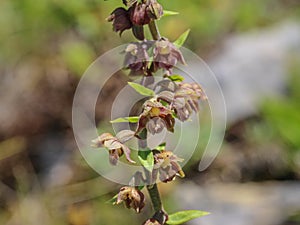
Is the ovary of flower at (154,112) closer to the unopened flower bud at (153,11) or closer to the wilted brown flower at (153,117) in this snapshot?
the wilted brown flower at (153,117)

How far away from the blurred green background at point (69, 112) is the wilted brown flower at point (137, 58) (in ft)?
7.64

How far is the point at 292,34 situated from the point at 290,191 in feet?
8.34

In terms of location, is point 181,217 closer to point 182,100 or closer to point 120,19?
point 182,100

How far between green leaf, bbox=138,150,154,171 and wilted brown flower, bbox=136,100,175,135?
81 millimetres

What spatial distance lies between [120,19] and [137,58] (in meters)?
0.17

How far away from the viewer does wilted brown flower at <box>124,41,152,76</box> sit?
233 centimetres

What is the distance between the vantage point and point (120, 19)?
7.65 feet

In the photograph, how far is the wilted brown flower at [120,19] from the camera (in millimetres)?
2324

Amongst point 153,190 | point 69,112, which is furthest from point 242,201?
point 153,190

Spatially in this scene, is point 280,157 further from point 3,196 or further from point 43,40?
point 43,40

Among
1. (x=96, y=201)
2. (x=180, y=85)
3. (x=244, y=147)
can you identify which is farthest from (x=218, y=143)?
(x=180, y=85)

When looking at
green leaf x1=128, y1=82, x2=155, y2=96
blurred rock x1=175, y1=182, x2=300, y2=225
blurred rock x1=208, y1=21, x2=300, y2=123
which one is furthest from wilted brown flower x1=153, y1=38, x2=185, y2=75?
blurred rock x1=208, y1=21, x2=300, y2=123

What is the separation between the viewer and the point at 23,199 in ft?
17.0

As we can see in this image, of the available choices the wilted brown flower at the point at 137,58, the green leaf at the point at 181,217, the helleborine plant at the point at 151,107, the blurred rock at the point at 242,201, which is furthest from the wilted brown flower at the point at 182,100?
the blurred rock at the point at 242,201
